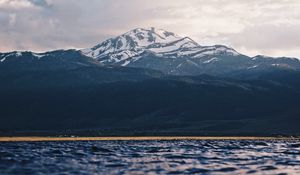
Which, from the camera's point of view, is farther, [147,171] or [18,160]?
[18,160]

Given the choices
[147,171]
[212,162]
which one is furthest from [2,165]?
[212,162]

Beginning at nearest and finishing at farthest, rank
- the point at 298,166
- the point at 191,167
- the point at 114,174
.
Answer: the point at 114,174
the point at 191,167
the point at 298,166

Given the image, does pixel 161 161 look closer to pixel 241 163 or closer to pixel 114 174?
pixel 241 163

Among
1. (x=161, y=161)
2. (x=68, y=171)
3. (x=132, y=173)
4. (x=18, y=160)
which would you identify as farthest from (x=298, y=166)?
(x=18, y=160)

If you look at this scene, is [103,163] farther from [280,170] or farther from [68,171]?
[280,170]

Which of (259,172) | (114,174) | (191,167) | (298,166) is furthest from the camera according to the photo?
(298,166)

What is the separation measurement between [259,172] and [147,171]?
35.0 ft

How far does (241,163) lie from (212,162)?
341cm

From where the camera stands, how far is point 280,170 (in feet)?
176

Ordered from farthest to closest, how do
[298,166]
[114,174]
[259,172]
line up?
[298,166], [259,172], [114,174]

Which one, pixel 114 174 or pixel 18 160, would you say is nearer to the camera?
pixel 114 174

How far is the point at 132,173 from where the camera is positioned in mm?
48094

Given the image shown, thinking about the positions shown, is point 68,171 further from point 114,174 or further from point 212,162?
point 212,162

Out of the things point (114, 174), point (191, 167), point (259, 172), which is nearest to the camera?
point (114, 174)
